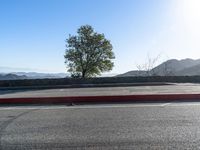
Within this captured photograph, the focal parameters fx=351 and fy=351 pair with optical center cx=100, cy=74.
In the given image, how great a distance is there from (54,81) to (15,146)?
70.2ft

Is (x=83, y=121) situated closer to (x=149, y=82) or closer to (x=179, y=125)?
(x=179, y=125)

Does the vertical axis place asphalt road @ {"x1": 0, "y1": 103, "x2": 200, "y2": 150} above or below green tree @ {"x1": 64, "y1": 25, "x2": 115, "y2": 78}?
below

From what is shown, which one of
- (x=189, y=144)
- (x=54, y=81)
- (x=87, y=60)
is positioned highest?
(x=87, y=60)

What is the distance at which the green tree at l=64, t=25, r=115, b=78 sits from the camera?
47375 millimetres

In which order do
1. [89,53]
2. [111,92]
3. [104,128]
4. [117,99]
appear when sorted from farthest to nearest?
[89,53] < [111,92] < [117,99] < [104,128]

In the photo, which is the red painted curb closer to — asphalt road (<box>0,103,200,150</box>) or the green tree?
asphalt road (<box>0,103,200,150</box>)

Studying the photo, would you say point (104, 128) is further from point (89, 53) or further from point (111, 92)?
point (89, 53)

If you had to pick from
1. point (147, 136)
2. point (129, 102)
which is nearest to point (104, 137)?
point (147, 136)

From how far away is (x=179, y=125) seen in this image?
24.3 feet

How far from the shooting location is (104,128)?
7355 mm

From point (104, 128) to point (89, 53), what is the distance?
4053 cm

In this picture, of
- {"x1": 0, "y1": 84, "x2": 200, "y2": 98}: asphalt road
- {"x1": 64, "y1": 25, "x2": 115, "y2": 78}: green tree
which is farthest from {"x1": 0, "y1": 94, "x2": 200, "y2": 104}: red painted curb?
{"x1": 64, "y1": 25, "x2": 115, "y2": 78}: green tree

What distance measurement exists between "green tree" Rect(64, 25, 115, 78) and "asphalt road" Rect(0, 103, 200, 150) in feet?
122

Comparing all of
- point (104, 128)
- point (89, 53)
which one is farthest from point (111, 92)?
Answer: point (89, 53)
